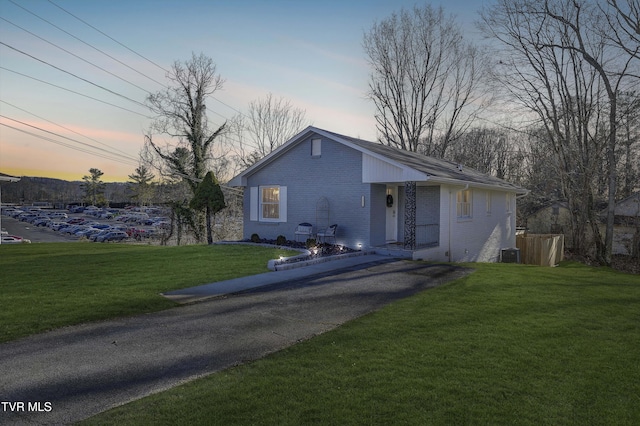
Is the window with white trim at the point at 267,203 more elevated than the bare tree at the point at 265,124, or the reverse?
the bare tree at the point at 265,124

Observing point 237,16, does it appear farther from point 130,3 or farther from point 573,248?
point 573,248

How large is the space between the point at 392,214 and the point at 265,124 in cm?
2557

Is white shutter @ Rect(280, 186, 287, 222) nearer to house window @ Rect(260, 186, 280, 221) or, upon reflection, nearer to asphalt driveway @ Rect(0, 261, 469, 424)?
house window @ Rect(260, 186, 280, 221)

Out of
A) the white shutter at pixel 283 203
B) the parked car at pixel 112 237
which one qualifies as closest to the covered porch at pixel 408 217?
the white shutter at pixel 283 203

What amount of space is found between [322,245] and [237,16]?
10356mm

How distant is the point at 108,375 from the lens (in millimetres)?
4207

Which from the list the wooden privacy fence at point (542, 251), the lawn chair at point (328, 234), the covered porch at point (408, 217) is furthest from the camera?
the wooden privacy fence at point (542, 251)

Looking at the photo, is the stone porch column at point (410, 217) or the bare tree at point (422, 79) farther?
the bare tree at point (422, 79)

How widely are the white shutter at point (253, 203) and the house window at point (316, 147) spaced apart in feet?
11.6

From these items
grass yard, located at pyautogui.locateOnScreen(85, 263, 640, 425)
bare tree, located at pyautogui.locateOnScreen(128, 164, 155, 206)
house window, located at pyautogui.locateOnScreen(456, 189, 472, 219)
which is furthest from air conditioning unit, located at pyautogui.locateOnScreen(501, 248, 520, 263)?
bare tree, located at pyautogui.locateOnScreen(128, 164, 155, 206)

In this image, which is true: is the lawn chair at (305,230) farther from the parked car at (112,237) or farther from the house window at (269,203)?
the parked car at (112,237)

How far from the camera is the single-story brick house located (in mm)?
14273

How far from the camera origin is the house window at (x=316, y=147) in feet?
52.1

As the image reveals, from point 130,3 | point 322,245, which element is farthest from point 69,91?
point 322,245
